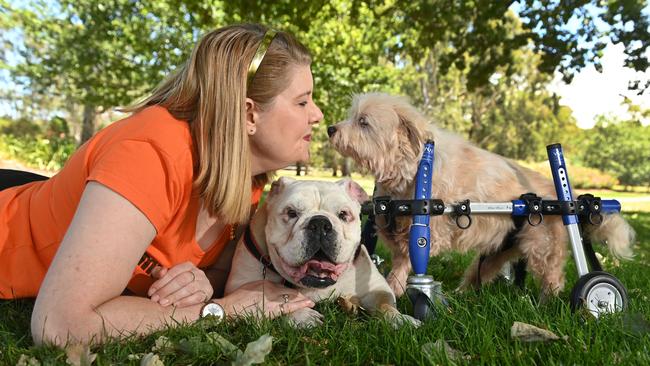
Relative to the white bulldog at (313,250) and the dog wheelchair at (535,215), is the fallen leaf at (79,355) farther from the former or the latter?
the dog wheelchair at (535,215)

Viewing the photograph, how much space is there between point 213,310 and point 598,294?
1.98 meters

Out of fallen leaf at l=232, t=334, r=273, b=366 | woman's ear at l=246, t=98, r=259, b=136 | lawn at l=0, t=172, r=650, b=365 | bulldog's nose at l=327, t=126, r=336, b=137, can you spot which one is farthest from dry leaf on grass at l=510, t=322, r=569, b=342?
bulldog's nose at l=327, t=126, r=336, b=137

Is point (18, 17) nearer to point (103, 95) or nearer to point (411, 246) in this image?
point (103, 95)

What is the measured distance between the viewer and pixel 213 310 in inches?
95.9

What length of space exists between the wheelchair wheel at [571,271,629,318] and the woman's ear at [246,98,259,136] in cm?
191

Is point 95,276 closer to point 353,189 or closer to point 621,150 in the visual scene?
point 353,189

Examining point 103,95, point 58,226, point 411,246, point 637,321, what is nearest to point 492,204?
point 411,246

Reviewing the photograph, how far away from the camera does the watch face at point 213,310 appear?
2412 millimetres

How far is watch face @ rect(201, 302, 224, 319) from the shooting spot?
2.41 metres

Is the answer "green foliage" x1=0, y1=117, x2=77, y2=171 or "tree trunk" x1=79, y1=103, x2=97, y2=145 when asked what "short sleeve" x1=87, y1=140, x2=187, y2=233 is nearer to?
"green foliage" x1=0, y1=117, x2=77, y2=171

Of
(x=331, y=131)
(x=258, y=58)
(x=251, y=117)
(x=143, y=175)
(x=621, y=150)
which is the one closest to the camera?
(x=143, y=175)

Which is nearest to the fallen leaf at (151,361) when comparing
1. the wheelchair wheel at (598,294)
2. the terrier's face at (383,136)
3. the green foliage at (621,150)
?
the wheelchair wheel at (598,294)

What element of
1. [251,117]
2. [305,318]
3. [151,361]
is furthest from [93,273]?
[251,117]

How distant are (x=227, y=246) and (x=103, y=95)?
17.6 m
